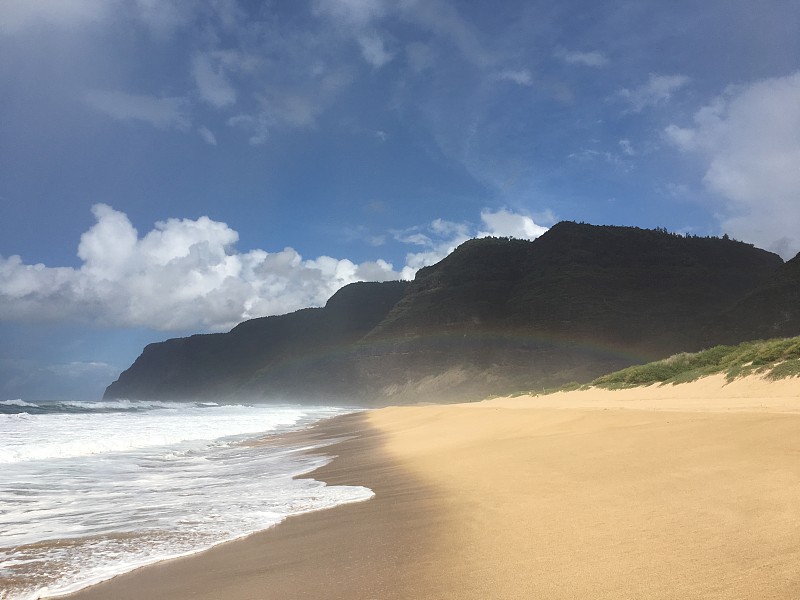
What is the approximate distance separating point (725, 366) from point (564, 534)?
14892 mm

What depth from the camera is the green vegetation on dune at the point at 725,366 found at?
12531mm

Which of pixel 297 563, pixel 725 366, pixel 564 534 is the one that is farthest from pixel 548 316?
pixel 297 563

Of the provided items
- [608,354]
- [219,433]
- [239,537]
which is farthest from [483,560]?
[608,354]

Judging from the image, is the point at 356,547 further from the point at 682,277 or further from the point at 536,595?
the point at 682,277

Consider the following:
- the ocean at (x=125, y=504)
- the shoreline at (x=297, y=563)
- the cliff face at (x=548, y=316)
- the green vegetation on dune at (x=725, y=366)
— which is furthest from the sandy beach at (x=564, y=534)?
the cliff face at (x=548, y=316)

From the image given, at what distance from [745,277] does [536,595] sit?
99197 millimetres

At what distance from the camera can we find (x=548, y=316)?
80.2 meters

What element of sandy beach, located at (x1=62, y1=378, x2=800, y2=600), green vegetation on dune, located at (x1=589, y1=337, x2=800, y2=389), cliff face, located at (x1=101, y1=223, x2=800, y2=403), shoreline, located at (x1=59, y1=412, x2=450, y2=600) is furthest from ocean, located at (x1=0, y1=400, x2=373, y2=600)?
cliff face, located at (x1=101, y1=223, x2=800, y2=403)

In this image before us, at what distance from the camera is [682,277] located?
82625 millimetres

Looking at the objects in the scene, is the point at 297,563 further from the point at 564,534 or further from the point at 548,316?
the point at 548,316

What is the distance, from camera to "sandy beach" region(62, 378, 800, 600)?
8.84ft

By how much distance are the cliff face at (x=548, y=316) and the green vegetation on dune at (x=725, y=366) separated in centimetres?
3560

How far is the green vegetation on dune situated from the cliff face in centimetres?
3560

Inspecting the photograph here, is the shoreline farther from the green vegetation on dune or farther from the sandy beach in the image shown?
the green vegetation on dune
